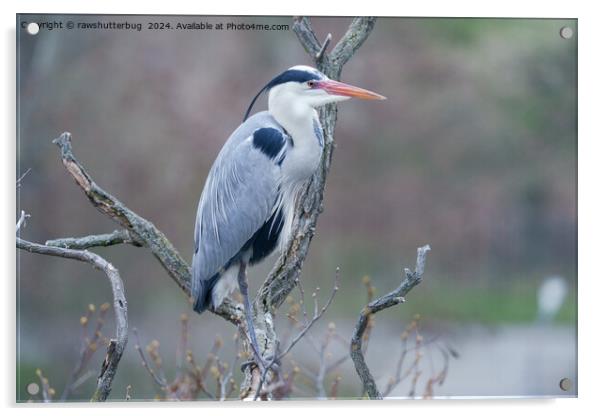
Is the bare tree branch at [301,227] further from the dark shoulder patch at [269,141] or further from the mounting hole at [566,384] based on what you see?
the mounting hole at [566,384]

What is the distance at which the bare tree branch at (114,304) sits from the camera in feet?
7.54

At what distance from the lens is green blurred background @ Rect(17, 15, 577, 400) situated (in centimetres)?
289

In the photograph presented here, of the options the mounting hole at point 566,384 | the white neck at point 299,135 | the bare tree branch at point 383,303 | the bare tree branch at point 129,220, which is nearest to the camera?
the bare tree branch at point 383,303

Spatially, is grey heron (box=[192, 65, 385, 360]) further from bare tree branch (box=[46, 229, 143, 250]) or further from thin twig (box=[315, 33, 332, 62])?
bare tree branch (box=[46, 229, 143, 250])

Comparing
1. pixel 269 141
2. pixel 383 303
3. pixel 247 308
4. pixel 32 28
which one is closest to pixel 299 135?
pixel 269 141

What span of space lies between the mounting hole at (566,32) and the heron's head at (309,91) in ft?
2.36

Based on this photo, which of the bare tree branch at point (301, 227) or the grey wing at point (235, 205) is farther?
the grey wing at point (235, 205)

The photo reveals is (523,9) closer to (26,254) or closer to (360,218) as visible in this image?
(360,218)

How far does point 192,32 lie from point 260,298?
3.01 feet

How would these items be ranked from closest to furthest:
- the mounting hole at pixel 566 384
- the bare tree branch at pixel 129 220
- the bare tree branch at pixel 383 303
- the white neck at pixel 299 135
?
the bare tree branch at pixel 383 303 → the bare tree branch at pixel 129 220 → the white neck at pixel 299 135 → the mounting hole at pixel 566 384

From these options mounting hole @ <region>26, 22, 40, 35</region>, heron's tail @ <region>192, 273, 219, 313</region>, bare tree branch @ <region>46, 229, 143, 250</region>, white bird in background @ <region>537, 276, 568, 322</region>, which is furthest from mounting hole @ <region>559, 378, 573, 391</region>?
mounting hole @ <region>26, 22, 40, 35</region>

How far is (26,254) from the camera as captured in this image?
2.77m

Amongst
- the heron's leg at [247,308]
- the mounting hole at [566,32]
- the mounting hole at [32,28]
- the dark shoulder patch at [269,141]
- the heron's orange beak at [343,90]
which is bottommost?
the heron's leg at [247,308]

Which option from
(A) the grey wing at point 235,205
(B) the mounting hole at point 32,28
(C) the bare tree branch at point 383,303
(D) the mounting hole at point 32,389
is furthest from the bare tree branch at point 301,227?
(B) the mounting hole at point 32,28
